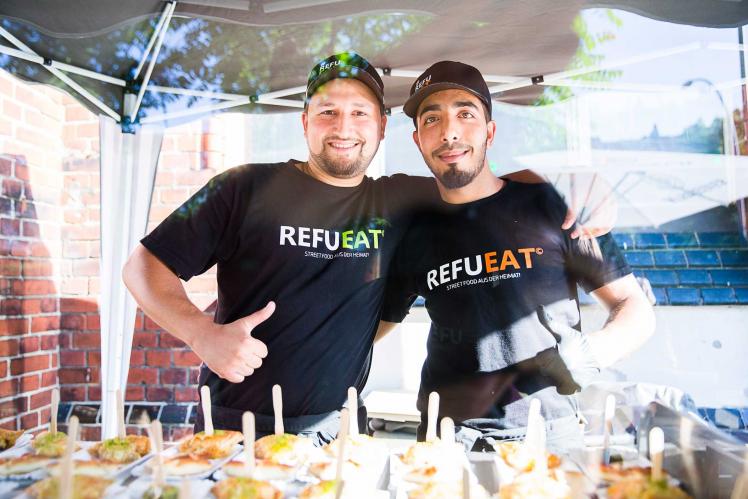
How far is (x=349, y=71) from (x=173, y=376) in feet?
4.89

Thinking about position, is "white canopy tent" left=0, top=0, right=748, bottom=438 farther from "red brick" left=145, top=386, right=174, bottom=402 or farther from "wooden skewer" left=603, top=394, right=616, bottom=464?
"wooden skewer" left=603, top=394, right=616, bottom=464

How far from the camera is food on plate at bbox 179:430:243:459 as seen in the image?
48.4 inches

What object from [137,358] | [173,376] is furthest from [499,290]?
[137,358]

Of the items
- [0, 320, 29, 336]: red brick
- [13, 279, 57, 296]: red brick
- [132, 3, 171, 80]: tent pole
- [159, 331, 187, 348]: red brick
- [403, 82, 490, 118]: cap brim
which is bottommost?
[159, 331, 187, 348]: red brick

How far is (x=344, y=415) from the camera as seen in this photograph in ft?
3.20

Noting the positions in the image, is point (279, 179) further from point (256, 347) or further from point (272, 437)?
point (272, 437)

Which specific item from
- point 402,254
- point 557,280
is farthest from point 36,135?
point 557,280

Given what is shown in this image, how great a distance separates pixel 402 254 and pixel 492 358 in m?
0.43

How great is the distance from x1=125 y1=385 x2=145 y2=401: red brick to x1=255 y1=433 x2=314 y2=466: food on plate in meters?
1.10

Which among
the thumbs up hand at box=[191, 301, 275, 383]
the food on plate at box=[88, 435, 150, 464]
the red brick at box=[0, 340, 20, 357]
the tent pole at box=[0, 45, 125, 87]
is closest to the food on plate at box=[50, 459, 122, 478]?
the food on plate at box=[88, 435, 150, 464]

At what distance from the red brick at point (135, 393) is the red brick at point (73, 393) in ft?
0.71

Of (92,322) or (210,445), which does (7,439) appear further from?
(92,322)

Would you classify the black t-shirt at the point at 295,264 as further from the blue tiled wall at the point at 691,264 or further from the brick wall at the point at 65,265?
the blue tiled wall at the point at 691,264

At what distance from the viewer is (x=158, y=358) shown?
7.35 ft
